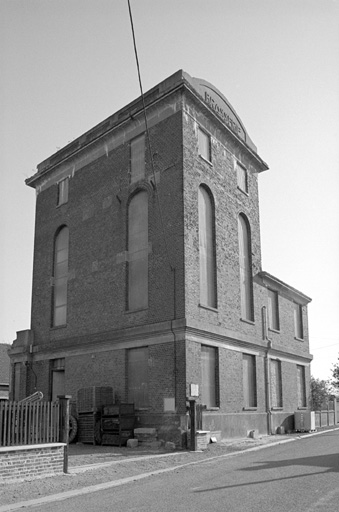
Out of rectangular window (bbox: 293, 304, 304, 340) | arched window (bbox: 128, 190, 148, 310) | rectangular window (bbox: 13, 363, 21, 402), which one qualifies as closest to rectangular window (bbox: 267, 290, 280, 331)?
rectangular window (bbox: 293, 304, 304, 340)

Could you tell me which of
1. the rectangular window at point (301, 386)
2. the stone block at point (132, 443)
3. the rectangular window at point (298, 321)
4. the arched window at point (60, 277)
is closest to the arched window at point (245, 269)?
the rectangular window at point (298, 321)

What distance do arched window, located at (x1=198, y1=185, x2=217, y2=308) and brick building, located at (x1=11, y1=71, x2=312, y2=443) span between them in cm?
6

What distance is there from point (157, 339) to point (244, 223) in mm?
9558

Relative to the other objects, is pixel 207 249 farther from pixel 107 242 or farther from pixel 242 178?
pixel 242 178

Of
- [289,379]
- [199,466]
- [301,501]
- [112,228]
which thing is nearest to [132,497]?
[301,501]

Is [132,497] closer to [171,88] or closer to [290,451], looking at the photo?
[290,451]

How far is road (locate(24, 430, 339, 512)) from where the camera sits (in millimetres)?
8609

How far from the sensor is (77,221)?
92.1 feet

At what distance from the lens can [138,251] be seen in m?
24.3

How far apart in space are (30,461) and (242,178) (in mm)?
20380

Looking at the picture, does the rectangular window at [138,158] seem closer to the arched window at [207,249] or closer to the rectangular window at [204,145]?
the rectangular window at [204,145]

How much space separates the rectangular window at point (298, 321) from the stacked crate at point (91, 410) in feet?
49.0

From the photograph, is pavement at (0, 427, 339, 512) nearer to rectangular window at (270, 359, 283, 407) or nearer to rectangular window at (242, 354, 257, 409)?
rectangular window at (242, 354, 257, 409)

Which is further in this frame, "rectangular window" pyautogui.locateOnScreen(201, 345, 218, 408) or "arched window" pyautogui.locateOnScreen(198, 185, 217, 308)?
"arched window" pyautogui.locateOnScreen(198, 185, 217, 308)
